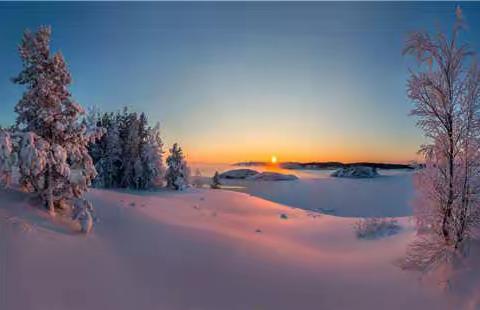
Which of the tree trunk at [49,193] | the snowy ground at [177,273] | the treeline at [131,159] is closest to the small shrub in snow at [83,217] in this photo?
the snowy ground at [177,273]

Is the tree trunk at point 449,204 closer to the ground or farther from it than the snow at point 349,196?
farther from it

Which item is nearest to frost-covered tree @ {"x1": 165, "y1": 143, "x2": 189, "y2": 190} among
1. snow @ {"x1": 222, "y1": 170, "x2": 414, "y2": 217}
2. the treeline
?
the treeline

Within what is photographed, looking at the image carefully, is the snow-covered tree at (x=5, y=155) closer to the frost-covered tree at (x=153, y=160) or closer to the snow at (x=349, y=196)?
the frost-covered tree at (x=153, y=160)

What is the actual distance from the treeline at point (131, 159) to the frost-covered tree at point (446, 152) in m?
32.5

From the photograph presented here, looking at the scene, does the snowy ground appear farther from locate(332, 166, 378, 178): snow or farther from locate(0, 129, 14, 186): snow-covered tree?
locate(332, 166, 378, 178): snow

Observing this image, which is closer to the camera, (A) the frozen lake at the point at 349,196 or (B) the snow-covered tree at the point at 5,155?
(B) the snow-covered tree at the point at 5,155

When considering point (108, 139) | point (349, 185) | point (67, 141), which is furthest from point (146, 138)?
point (349, 185)

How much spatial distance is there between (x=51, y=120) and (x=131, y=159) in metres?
28.4

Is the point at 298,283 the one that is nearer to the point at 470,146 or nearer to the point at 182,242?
the point at 182,242

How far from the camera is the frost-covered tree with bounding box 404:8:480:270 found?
28.7 ft

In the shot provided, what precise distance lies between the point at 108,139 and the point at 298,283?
34.7 m

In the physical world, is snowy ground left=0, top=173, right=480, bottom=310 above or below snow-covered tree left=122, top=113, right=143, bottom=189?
below

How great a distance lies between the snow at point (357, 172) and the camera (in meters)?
79.1

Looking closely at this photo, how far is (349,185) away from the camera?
64.8 metres
